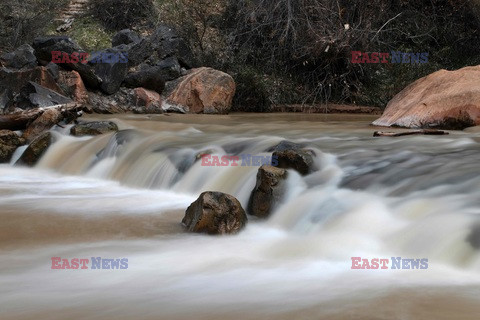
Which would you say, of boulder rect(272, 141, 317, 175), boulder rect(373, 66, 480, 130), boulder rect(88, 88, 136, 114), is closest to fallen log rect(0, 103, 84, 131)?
boulder rect(88, 88, 136, 114)

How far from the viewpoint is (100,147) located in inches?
284

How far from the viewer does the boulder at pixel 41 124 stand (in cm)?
818

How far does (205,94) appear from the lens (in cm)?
1157

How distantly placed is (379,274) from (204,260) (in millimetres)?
1048

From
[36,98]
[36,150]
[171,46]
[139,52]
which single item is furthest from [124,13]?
[36,150]

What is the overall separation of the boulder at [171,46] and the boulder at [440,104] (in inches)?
216

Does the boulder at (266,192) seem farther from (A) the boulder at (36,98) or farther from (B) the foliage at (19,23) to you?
(B) the foliage at (19,23)

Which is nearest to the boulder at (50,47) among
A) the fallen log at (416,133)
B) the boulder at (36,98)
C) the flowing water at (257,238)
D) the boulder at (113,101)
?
the boulder at (113,101)

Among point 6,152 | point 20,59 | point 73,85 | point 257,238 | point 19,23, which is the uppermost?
point 19,23

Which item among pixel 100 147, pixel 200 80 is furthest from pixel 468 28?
pixel 100 147

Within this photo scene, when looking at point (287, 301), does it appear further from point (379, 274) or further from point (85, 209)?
point (85, 209)

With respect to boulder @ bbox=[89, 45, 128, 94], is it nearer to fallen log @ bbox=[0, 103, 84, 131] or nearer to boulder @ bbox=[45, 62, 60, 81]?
boulder @ bbox=[45, 62, 60, 81]

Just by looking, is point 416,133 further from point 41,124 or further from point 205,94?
point 205,94

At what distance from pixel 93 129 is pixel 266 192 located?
4108 mm
